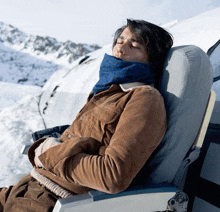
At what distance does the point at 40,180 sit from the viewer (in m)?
1.00

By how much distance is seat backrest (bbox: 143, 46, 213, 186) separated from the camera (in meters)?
0.93

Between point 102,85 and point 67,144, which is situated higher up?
point 102,85

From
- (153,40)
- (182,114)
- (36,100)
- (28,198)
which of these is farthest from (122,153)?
(36,100)

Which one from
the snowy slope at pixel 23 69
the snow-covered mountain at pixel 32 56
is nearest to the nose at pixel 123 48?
the snow-covered mountain at pixel 32 56

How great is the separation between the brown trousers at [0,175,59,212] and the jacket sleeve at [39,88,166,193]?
0.42ft

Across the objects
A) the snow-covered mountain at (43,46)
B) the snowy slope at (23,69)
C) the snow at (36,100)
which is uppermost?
the snow at (36,100)

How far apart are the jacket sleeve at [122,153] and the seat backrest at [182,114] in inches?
3.4

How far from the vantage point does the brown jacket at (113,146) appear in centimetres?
77

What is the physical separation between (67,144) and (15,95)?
502 cm

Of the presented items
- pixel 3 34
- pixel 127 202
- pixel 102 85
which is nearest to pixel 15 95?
pixel 102 85

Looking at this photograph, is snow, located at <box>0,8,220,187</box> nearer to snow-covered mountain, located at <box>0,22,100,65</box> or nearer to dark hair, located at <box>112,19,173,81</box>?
dark hair, located at <box>112,19,173,81</box>

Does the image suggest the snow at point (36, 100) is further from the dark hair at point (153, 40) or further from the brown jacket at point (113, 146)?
the brown jacket at point (113, 146)

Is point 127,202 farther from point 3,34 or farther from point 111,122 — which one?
point 3,34

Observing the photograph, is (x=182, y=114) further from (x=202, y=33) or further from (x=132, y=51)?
(x=202, y=33)
